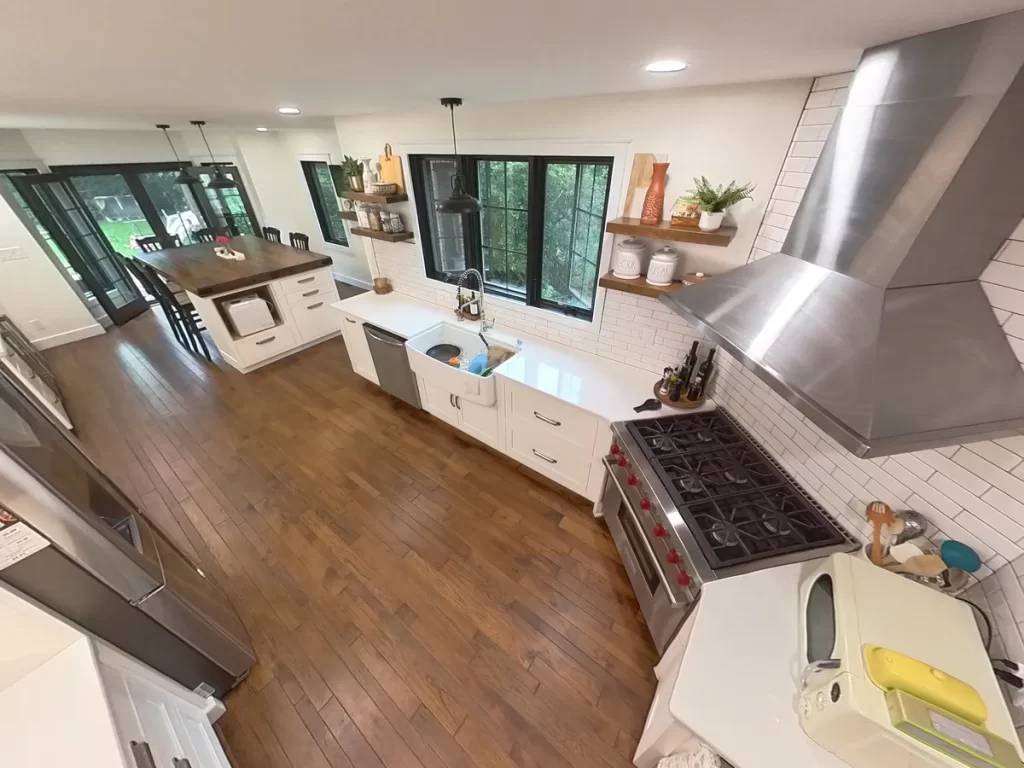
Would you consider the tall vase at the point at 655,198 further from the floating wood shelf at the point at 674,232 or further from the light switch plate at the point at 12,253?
the light switch plate at the point at 12,253

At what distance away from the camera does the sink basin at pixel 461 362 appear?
2.33 metres

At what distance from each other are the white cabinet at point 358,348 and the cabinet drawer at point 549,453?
5.08 ft

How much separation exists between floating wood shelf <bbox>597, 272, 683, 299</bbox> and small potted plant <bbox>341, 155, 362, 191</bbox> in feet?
7.31

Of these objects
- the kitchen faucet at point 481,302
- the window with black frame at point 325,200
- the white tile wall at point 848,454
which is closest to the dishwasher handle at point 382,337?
the kitchen faucet at point 481,302

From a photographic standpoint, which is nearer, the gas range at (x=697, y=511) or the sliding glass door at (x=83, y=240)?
the gas range at (x=697, y=511)

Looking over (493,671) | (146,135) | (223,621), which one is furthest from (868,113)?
(146,135)

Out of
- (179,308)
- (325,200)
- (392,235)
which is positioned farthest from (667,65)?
(325,200)

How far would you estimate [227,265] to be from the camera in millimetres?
3701

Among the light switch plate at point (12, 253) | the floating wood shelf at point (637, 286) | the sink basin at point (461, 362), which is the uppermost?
the floating wood shelf at point (637, 286)

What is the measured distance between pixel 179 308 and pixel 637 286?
4.41 meters

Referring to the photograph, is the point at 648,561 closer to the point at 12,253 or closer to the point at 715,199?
the point at 715,199

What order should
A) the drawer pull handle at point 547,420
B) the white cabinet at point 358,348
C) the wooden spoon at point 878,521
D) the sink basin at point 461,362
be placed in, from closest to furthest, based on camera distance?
the wooden spoon at point 878,521, the drawer pull handle at point 547,420, the sink basin at point 461,362, the white cabinet at point 358,348

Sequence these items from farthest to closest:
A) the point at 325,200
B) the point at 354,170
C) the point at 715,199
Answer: the point at 325,200 → the point at 354,170 → the point at 715,199

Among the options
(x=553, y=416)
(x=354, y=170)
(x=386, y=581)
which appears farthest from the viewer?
(x=354, y=170)
